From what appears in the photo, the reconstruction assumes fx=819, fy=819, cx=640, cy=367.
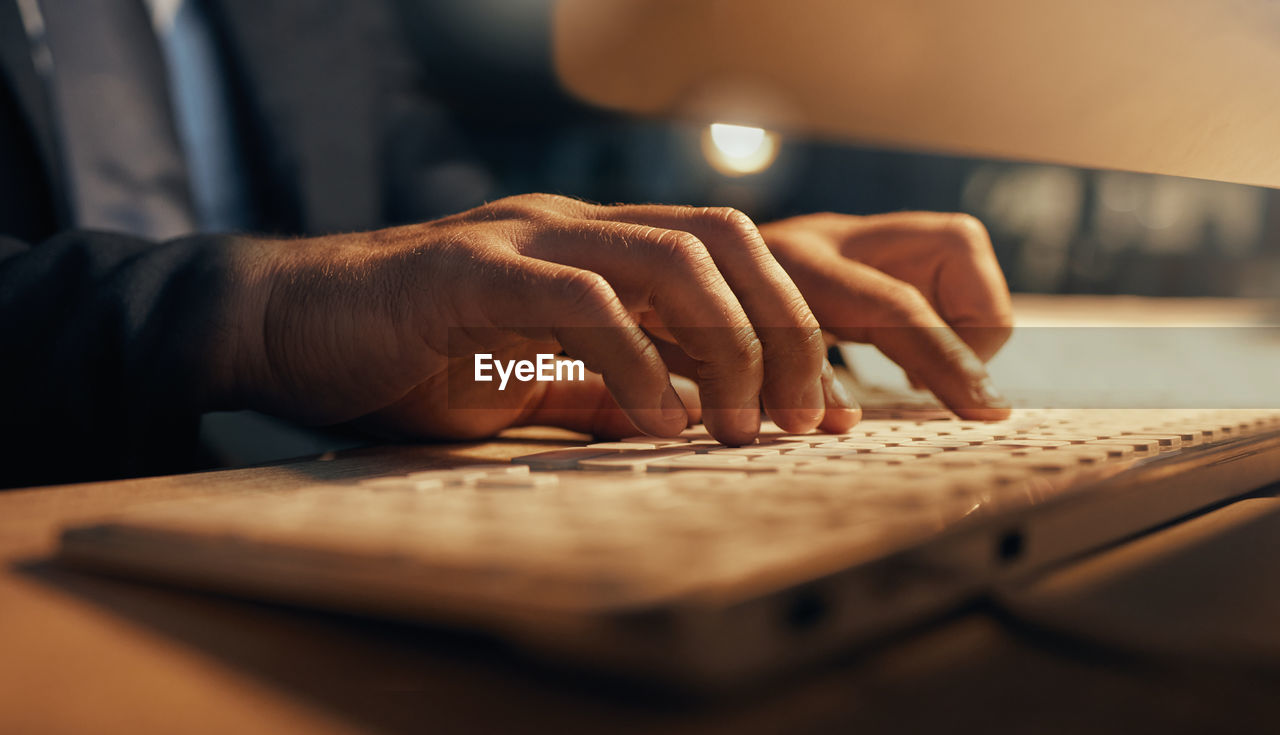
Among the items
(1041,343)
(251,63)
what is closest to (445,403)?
(251,63)

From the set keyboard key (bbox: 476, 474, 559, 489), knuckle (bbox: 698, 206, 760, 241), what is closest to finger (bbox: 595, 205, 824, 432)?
knuckle (bbox: 698, 206, 760, 241)

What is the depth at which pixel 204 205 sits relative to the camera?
3.84ft

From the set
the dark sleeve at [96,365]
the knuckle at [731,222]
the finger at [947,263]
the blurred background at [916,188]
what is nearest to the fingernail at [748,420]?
the knuckle at [731,222]

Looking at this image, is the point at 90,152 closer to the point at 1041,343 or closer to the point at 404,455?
the point at 404,455

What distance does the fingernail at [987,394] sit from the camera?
1.90 feet

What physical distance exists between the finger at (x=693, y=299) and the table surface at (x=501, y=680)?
0.90ft

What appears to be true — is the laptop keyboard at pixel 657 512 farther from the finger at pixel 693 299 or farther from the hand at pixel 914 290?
the hand at pixel 914 290

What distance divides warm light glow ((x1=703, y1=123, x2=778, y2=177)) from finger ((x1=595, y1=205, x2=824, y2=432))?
867 mm

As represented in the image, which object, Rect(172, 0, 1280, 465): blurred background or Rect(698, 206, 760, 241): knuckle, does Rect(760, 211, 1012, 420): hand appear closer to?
Rect(698, 206, 760, 241): knuckle

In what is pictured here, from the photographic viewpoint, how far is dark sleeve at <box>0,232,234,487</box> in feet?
1.72

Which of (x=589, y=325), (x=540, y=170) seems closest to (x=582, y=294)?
(x=589, y=325)

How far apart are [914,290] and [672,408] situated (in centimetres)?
31

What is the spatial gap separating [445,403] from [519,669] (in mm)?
468

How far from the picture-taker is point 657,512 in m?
0.21
